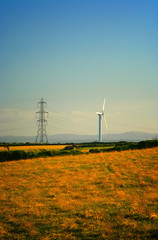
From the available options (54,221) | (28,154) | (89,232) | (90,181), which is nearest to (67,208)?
(54,221)

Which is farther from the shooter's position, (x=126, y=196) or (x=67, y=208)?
(x=126, y=196)

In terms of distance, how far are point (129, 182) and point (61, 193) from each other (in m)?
6.19

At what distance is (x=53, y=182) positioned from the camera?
21750mm

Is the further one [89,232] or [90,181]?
[90,181]

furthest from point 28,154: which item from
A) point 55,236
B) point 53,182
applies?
point 55,236

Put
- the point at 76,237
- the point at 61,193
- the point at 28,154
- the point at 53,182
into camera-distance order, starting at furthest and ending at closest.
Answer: the point at 28,154 < the point at 53,182 < the point at 61,193 < the point at 76,237

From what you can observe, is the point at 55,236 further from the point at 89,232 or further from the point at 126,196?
the point at 126,196

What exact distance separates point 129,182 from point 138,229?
10572mm

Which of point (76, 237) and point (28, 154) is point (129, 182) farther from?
point (28, 154)

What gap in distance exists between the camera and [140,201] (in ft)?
46.0

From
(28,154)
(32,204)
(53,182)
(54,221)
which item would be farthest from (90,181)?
(28,154)

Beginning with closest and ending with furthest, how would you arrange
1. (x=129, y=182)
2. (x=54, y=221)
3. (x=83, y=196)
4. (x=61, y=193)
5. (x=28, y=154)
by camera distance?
(x=54, y=221), (x=83, y=196), (x=61, y=193), (x=129, y=182), (x=28, y=154)

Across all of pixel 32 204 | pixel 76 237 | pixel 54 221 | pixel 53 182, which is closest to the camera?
pixel 76 237

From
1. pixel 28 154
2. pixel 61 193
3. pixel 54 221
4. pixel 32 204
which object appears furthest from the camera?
pixel 28 154
